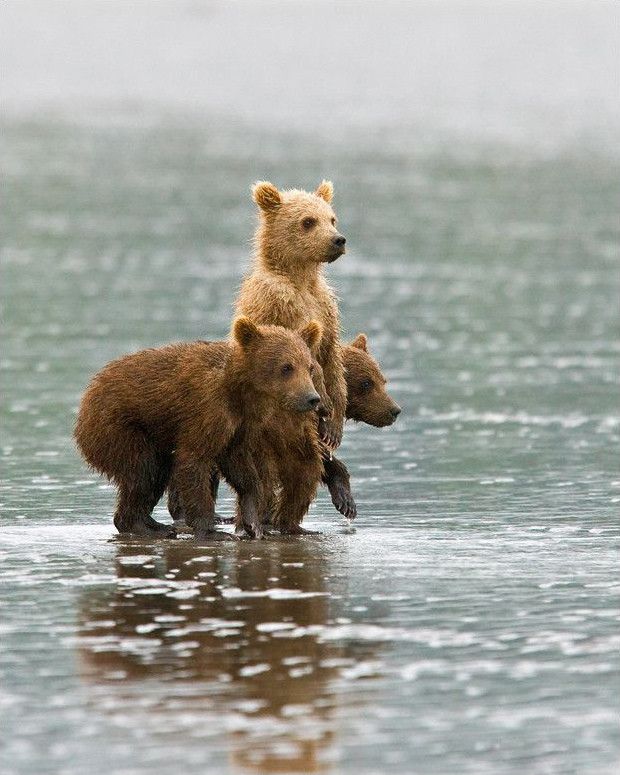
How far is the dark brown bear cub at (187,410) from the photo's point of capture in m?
10.1

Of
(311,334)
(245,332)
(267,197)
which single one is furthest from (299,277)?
(245,332)

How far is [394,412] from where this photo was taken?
11273mm

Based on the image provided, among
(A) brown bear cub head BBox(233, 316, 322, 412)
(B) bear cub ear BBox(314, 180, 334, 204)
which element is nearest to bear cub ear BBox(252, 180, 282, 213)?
(B) bear cub ear BBox(314, 180, 334, 204)

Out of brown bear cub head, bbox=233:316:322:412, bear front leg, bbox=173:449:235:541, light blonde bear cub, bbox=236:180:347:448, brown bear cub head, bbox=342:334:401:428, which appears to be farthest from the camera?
brown bear cub head, bbox=342:334:401:428

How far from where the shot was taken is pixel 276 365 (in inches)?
394

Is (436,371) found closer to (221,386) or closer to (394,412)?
(394,412)

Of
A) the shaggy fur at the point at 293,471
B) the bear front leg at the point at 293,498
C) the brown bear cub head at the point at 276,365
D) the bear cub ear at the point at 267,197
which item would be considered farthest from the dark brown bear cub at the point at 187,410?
the bear cub ear at the point at 267,197

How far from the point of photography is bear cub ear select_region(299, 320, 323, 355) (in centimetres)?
1038

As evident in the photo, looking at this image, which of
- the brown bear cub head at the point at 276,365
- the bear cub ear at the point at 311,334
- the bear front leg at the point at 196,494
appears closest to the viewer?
the brown bear cub head at the point at 276,365

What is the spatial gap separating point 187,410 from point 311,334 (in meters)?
0.73

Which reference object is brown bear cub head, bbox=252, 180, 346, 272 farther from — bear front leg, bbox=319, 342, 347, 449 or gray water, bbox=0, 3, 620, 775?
gray water, bbox=0, 3, 620, 775

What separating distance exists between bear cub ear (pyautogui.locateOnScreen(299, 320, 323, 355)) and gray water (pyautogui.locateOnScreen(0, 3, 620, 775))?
926 mm

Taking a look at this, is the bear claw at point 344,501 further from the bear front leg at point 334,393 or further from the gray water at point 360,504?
the bear front leg at point 334,393

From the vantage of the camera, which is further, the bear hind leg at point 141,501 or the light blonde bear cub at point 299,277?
the light blonde bear cub at point 299,277
